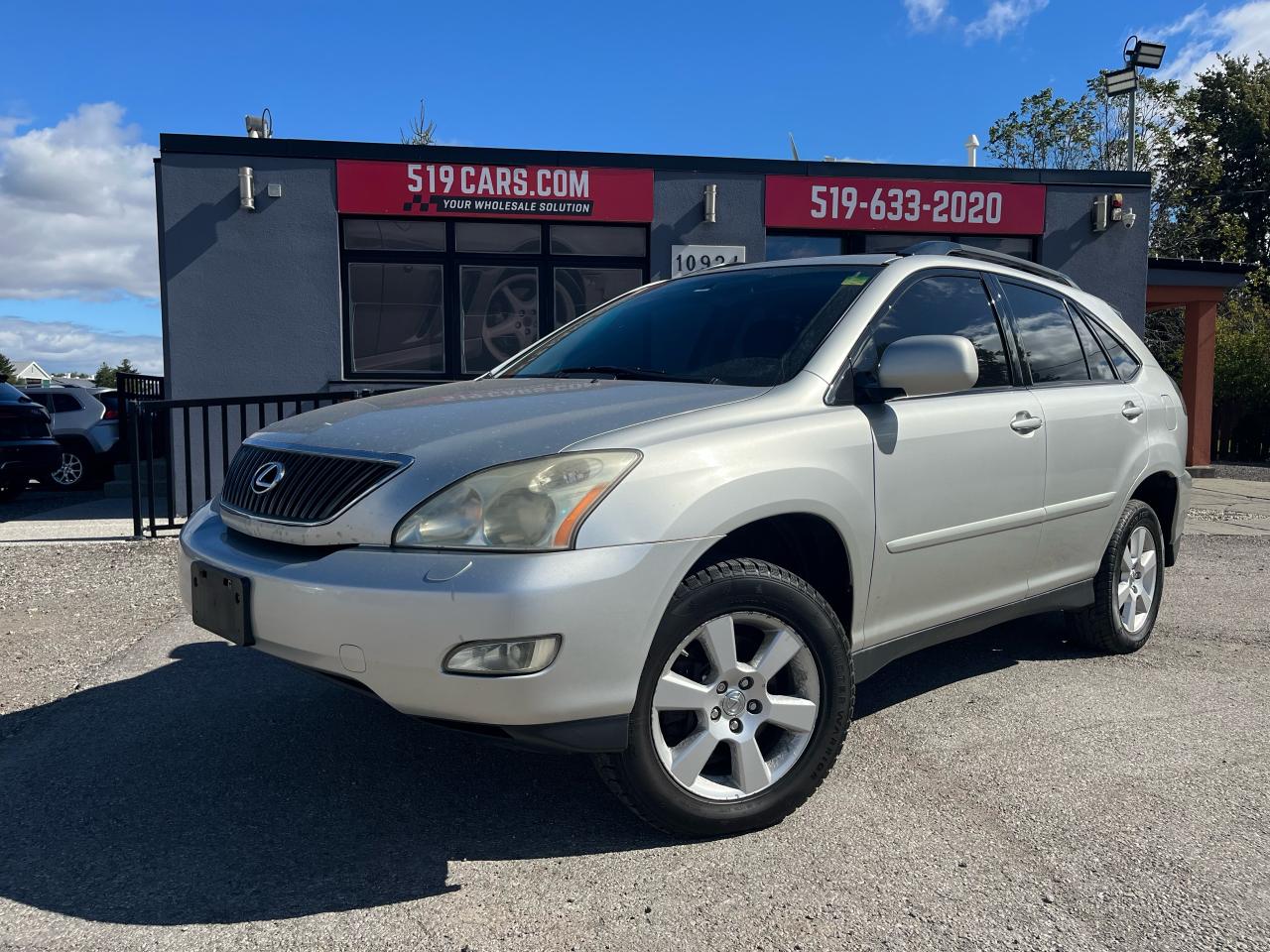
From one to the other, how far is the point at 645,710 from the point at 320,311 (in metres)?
8.75

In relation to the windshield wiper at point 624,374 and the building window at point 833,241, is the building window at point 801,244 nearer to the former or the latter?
the building window at point 833,241

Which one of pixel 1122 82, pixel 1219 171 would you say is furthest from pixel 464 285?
pixel 1219 171

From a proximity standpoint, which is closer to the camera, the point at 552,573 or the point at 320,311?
the point at 552,573

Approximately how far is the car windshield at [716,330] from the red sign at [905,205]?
743 cm

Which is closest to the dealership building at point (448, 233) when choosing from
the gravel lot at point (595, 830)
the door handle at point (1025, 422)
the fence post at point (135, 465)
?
the fence post at point (135, 465)

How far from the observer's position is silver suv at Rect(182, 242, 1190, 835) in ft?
7.69

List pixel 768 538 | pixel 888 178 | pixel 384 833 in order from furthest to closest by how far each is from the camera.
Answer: pixel 888 178 < pixel 768 538 < pixel 384 833

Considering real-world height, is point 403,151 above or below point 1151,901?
above

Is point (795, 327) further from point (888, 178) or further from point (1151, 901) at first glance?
point (888, 178)

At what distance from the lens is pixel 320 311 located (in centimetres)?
1023

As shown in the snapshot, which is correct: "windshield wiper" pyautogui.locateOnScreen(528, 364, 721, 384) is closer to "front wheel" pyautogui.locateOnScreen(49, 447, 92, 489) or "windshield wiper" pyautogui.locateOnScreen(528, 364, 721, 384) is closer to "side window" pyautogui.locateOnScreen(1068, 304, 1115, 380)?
"side window" pyautogui.locateOnScreen(1068, 304, 1115, 380)

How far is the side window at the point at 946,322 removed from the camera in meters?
3.29

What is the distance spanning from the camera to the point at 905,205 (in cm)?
1125

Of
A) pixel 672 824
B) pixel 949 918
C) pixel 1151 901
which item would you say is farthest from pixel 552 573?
pixel 1151 901
